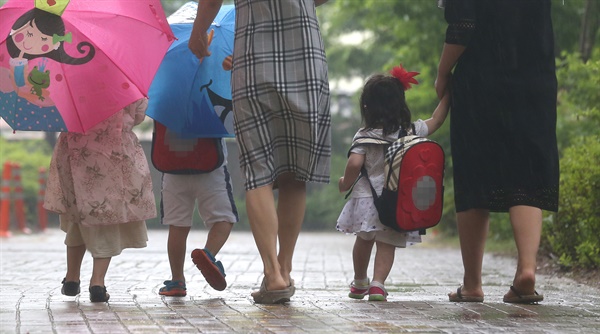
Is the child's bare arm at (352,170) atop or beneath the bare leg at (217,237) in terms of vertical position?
atop

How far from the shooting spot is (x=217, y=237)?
6.95 meters

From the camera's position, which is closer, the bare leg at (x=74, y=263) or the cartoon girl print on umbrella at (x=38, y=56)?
the cartoon girl print on umbrella at (x=38, y=56)

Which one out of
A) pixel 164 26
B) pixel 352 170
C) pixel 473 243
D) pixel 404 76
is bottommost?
pixel 473 243

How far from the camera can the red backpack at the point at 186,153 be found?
22.7 ft

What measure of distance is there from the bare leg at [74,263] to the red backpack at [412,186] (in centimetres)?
170

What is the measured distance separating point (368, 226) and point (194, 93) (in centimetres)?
125

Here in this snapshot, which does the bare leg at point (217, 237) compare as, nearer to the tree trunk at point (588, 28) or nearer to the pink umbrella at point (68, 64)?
the pink umbrella at point (68, 64)

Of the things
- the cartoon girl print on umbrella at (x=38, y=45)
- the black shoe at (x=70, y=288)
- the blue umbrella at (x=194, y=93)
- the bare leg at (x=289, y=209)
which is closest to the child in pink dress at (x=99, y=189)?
the black shoe at (x=70, y=288)

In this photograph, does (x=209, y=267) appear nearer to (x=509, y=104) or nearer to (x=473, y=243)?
(x=473, y=243)

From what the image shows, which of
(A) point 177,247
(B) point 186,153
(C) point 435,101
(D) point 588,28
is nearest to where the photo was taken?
(B) point 186,153

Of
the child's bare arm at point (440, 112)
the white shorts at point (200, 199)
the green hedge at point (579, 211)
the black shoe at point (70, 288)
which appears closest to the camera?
the black shoe at point (70, 288)

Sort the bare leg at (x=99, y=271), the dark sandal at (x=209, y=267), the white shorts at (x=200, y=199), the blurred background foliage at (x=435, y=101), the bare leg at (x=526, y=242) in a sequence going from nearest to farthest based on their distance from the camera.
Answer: the bare leg at (x=526, y=242)
the dark sandal at (x=209, y=267)
the bare leg at (x=99, y=271)
the white shorts at (x=200, y=199)
the blurred background foliage at (x=435, y=101)

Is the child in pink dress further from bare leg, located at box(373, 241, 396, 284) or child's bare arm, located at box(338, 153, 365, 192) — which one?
bare leg, located at box(373, 241, 396, 284)

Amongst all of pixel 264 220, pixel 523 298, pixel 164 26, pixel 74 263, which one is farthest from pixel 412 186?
pixel 74 263
